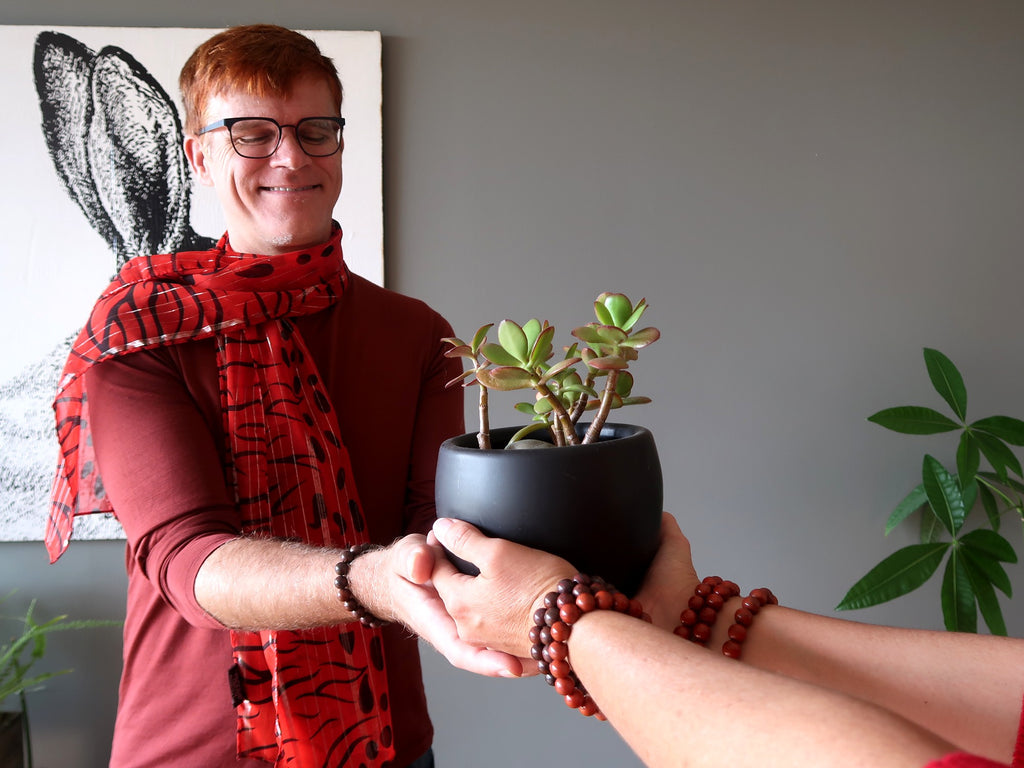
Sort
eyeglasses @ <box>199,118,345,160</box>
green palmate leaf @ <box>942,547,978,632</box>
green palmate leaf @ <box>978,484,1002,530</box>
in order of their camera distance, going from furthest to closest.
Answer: green palmate leaf @ <box>978,484,1002,530</box> → green palmate leaf @ <box>942,547,978,632</box> → eyeglasses @ <box>199,118,345,160</box>

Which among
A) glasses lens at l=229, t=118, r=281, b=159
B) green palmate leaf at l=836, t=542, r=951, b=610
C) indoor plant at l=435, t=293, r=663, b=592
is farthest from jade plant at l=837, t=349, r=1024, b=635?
glasses lens at l=229, t=118, r=281, b=159

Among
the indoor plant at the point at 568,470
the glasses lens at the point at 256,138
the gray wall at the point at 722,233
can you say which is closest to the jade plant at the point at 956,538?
the gray wall at the point at 722,233

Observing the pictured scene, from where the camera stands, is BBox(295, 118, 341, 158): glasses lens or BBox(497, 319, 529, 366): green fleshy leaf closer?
BBox(497, 319, 529, 366): green fleshy leaf

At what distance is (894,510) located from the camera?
7.04 feet

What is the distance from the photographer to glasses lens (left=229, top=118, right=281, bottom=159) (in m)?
1.07

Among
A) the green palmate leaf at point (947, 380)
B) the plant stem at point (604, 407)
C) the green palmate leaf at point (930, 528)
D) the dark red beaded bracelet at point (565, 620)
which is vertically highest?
the plant stem at point (604, 407)

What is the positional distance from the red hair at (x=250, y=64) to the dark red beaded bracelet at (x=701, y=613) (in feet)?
2.85

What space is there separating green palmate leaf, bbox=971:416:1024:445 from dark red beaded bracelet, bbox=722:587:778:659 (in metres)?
1.48

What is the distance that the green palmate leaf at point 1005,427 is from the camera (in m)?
1.89

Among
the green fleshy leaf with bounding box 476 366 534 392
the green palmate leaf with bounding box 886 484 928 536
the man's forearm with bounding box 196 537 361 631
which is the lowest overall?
the green palmate leaf with bounding box 886 484 928 536

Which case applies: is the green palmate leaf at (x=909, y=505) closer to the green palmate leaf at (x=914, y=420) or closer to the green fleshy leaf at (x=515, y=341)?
the green palmate leaf at (x=914, y=420)

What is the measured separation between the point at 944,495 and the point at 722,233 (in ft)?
2.94

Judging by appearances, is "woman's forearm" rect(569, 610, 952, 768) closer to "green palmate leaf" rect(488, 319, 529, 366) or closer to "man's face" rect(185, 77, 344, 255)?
"green palmate leaf" rect(488, 319, 529, 366)

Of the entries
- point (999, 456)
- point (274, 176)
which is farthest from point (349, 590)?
point (999, 456)
